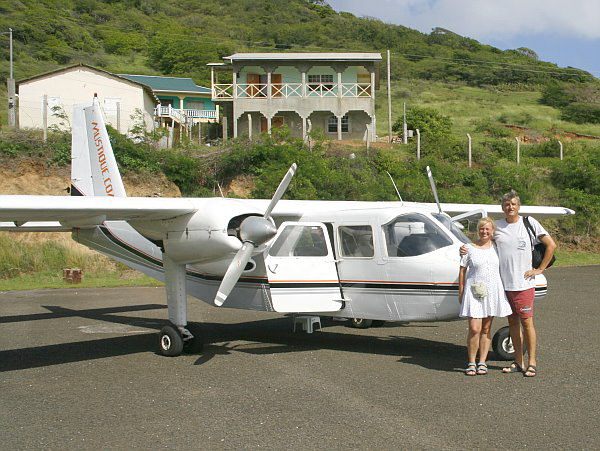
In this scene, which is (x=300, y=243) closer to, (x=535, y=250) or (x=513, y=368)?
(x=535, y=250)

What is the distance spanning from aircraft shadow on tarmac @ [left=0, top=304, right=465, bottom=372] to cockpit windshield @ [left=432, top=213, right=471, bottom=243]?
5.30ft

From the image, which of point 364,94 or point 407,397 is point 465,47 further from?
point 407,397

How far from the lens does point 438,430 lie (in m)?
5.98

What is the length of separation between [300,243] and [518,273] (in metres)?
3.48

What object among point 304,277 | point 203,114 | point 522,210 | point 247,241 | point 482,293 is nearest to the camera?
point 482,293

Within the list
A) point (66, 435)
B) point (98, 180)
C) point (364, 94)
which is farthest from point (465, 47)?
point (66, 435)

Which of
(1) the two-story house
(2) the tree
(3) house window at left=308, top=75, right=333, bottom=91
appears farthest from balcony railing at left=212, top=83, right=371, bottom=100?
(2) the tree

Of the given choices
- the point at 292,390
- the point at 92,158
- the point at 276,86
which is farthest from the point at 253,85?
the point at 292,390

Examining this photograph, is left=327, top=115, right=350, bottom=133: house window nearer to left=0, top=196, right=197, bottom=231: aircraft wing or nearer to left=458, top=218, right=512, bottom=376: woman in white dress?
left=0, top=196, right=197, bottom=231: aircraft wing

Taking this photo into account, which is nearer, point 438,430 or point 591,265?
point 438,430

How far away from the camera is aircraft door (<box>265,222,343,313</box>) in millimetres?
10008

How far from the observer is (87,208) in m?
8.83

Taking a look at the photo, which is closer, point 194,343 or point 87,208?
point 87,208

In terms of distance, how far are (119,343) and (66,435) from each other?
16.8ft
